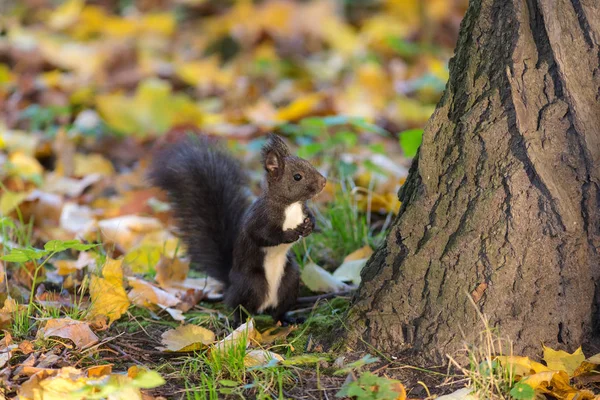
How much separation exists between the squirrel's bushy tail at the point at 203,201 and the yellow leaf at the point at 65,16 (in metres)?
5.74

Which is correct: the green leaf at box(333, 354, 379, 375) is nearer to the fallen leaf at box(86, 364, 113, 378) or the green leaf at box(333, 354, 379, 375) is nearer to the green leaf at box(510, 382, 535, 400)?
the green leaf at box(510, 382, 535, 400)

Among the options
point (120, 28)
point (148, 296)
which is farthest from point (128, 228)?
point (120, 28)

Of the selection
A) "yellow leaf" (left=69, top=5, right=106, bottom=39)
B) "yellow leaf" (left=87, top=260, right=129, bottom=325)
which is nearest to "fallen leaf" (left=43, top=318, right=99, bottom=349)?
"yellow leaf" (left=87, top=260, right=129, bottom=325)

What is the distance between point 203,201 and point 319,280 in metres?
0.52

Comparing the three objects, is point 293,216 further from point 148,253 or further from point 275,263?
point 148,253

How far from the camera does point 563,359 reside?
2.02 meters

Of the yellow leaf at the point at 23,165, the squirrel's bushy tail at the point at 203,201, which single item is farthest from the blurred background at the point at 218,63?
the squirrel's bushy tail at the point at 203,201

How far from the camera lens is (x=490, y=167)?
2.11m

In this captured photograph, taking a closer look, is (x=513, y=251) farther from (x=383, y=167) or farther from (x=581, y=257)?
(x=383, y=167)

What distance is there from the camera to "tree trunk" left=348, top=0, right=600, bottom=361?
206cm

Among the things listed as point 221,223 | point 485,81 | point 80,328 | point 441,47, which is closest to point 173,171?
point 221,223

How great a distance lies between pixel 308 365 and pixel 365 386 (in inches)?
13.0

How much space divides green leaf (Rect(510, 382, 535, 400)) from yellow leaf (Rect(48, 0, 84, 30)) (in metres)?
7.26

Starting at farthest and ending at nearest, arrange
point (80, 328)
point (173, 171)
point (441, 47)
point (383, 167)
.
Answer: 1. point (441, 47)
2. point (383, 167)
3. point (173, 171)
4. point (80, 328)
